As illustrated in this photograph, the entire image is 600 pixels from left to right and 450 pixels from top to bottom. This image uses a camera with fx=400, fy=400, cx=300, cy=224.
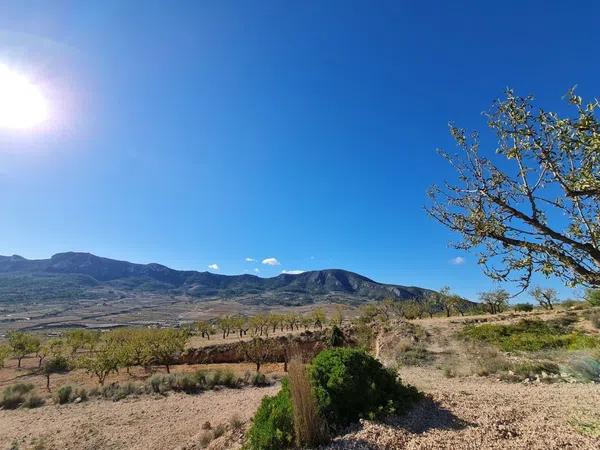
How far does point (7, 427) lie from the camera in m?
16.2

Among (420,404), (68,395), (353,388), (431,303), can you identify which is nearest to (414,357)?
(420,404)

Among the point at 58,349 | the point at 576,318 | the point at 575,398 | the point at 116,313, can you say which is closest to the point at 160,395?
the point at 575,398

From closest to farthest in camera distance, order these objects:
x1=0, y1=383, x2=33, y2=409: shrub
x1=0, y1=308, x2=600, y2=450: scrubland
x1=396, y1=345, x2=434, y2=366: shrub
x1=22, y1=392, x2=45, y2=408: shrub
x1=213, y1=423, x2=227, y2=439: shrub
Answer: x1=0, y1=308, x2=600, y2=450: scrubland, x1=213, y1=423, x2=227, y2=439: shrub, x1=22, y1=392, x2=45, y2=408: shrub, x1=0, y1=383, x2=33, y2=409: shrub, x1=396, y1=345, x2=434, y2=366: shrub

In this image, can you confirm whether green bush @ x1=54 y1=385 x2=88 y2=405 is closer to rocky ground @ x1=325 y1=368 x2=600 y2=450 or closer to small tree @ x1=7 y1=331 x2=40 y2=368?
rocky ground @ x1=325 y1=368 x2=600 y2=450

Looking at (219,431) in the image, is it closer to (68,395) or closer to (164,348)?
(68,395)

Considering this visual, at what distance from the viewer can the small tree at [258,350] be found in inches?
1439

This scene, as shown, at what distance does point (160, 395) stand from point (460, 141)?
68.9ft

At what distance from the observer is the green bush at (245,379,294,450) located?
6781 millimetres

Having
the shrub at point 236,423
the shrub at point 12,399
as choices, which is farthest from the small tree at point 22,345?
the shrub at point 236,423

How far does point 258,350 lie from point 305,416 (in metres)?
30.8

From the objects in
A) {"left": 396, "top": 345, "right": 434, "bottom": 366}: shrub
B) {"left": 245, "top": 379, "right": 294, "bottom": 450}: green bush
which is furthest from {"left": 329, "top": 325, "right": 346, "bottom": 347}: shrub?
{"left": 245, "top": 379, "right": 294, "bottom": 450}: green bush

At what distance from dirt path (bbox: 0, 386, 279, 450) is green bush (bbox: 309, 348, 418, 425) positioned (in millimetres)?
5738

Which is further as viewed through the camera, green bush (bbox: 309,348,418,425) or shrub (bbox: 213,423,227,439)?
shrub (bbox: 213,423,227,439)

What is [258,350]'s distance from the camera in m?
36.2
